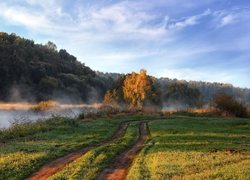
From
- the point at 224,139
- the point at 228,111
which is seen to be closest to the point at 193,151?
the point at 224,139

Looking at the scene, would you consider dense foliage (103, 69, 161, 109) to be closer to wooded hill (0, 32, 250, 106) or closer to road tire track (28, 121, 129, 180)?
wooded hill (0, 32, 250, 106)

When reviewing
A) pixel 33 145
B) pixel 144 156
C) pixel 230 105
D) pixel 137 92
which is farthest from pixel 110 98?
pixel 144 156

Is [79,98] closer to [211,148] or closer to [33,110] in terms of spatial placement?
[33,110]

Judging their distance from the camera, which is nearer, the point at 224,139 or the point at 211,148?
the point at 211,148

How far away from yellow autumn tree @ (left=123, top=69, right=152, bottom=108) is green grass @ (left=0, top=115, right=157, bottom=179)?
161 ft

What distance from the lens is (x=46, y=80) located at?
4715 inches

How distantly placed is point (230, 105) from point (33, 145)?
6054 cm

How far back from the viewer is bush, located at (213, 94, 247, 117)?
8556 centimetres

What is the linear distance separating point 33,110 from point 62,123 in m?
19.8

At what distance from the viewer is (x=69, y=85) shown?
133 metres

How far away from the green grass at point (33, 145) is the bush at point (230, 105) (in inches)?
1673

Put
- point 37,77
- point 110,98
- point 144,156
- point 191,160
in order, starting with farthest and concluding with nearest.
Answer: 1. point 37,77
2. point 110,98
3. point 144,156
4. point 191,160

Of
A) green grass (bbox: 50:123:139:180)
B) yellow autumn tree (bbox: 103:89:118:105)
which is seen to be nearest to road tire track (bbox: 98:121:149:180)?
green grass (bbox: 50:123:139:180)

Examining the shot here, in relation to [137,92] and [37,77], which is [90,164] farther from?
[37,77]
